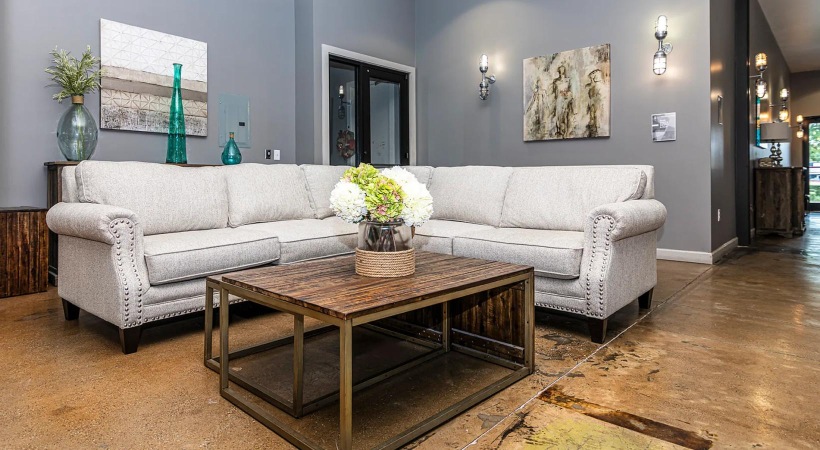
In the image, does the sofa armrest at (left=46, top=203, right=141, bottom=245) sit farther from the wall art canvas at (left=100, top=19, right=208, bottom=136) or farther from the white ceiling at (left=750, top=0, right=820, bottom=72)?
the white ceiling at (left=750, top=0, right=820, bottom=72)

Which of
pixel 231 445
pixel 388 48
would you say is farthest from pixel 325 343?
pixel 388 48

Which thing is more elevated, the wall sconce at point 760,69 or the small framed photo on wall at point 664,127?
the wall sconce at point 760,69

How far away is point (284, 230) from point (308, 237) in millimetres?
180

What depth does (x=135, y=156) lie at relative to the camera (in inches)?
166

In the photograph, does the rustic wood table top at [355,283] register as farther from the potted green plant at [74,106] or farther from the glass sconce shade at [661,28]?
the glass sconce shade at [661,28]

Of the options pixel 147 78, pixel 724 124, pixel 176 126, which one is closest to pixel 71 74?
pixel 147 78

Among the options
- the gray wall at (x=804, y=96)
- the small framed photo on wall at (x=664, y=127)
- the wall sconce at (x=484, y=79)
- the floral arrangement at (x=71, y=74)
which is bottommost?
the small framed photo on wall at (x=664, y=127)

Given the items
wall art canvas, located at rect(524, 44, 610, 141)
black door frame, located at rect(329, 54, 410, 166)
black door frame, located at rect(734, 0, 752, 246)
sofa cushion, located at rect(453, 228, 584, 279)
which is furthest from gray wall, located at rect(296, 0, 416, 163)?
black door frame, located at rect(734, 0, 752, 246)

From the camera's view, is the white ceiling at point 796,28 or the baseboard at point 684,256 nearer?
the baseboard at point 684,256

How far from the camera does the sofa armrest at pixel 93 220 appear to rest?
6.97 ft

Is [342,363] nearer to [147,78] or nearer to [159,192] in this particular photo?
[159,192]

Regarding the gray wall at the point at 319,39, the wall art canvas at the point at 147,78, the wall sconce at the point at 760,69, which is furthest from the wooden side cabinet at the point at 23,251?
the wall sconce at the point at 760,69

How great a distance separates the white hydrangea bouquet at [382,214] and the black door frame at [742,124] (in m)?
5.06

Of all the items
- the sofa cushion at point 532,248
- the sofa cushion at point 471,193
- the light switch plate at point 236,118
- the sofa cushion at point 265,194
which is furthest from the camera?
the light switch plate at point 236,118
